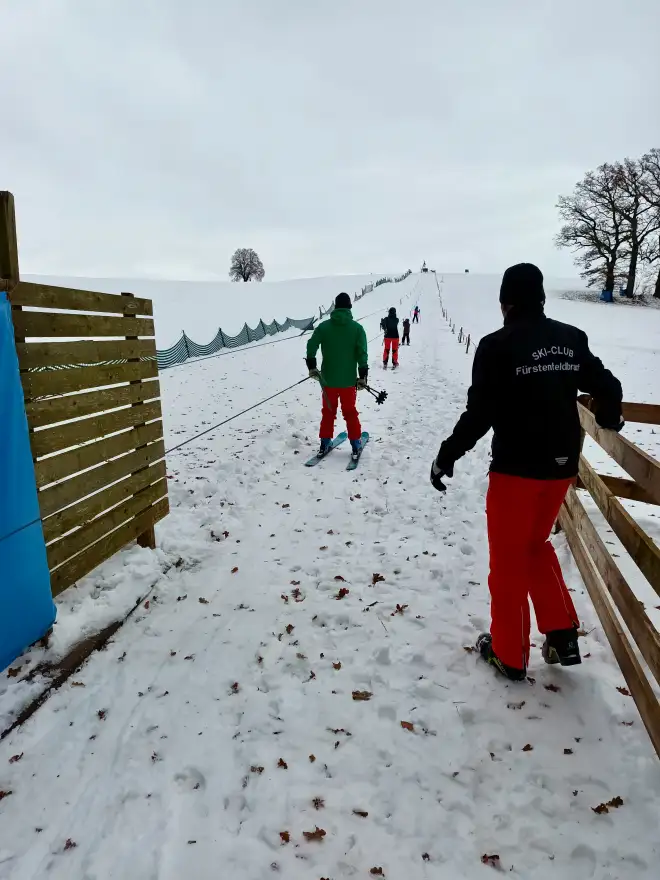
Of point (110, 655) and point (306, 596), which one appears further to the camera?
point (306, 596)

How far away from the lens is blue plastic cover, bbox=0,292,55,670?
2584mm

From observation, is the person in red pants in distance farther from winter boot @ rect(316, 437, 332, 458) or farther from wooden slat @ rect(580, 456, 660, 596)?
winter boot @ rect(316, 437, 332, 458)

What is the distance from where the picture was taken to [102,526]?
3555mm

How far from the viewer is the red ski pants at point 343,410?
644 cm

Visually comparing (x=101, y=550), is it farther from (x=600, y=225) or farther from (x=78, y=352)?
(x=600, y=225)

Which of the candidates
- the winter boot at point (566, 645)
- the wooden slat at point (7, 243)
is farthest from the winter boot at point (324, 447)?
the wooden slat at point (7, 243)

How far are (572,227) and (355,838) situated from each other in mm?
52905

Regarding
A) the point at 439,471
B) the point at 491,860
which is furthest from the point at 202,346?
the point at 491,860

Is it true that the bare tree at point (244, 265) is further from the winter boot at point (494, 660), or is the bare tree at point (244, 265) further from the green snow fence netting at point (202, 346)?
the winter boot at point (494, 660)

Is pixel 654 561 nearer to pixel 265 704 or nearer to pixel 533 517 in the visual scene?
pixel 533 517

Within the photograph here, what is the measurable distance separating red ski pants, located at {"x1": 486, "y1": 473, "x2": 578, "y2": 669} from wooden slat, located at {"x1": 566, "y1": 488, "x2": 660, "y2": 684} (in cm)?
27

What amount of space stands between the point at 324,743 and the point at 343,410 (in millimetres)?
4561

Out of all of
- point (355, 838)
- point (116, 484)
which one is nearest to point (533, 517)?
point (355, 838)

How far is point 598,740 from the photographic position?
7.80 ft
